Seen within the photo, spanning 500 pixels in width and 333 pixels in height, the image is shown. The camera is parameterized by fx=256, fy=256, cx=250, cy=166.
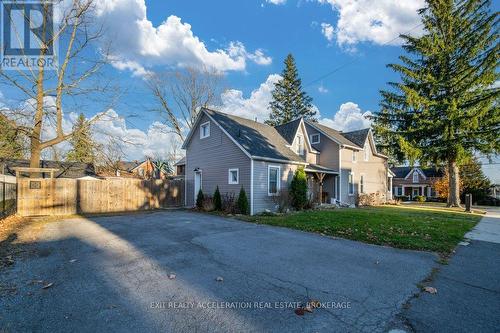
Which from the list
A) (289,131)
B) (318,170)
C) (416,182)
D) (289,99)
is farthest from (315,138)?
(416,182)

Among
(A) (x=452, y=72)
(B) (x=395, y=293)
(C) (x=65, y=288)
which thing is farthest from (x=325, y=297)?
(A) (x=452, y=72)

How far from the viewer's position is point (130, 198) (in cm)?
1638

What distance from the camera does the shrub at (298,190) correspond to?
1527 centimetres

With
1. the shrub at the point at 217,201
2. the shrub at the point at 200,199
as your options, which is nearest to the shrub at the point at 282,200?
the shrub at the point at 217,201

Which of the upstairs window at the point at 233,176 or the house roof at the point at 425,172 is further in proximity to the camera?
the house roof at the point at 425,172

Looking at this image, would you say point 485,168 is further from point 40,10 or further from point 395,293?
point 40,10

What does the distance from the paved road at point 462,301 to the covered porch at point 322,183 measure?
12545 millimetres

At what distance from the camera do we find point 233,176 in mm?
15336

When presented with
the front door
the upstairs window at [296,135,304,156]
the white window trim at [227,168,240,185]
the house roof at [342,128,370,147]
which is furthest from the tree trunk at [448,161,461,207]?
the front door

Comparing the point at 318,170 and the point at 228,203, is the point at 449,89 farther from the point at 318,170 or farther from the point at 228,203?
the point at 228,203

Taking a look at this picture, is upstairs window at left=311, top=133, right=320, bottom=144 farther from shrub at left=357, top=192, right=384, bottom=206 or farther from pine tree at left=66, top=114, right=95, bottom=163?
pine tree at left=66, top=114, right=95, bottom=163

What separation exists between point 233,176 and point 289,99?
30.2 meters

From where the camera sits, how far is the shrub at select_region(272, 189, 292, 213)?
14797 mm

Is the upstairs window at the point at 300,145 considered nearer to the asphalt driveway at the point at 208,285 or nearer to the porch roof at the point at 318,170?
the porch roof at the point at 318,170
